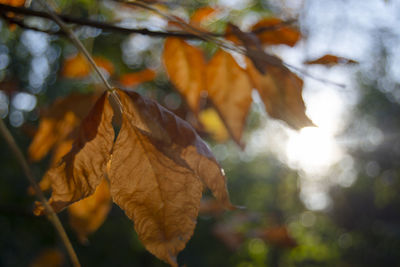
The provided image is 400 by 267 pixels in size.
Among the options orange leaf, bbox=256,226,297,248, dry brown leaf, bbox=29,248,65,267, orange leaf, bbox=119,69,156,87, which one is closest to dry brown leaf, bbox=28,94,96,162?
orange leaf, bbox=119,69,156,87

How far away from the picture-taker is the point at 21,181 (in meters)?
1.79

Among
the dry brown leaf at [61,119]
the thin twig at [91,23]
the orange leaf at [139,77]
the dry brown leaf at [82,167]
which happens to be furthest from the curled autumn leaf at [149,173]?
the orange leaf at [139,77]

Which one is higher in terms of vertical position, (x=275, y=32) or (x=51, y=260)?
(x=275, y=32)

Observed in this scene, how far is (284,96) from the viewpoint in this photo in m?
0.34

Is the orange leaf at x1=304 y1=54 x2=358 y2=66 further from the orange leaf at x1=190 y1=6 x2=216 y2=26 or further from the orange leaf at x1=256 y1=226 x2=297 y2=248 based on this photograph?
the orange leaf at x1=256 y1=226 x2=297 y2=248

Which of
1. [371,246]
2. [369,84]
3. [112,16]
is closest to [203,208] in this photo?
[112,16]

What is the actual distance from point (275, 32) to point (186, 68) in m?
0.12

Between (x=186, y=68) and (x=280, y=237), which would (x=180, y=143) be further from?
(x=280, y=237)

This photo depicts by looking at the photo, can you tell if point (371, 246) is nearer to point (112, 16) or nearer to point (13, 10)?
point (112, 16)

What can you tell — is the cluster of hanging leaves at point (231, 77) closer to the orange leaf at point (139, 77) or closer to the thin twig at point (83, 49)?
the thin twig at point (83, 49)

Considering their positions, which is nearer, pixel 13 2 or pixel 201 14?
pixel 13 2

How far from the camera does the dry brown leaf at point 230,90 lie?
1.31 feet

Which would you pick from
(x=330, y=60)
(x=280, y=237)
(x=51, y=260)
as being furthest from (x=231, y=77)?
(x=51, y=260)

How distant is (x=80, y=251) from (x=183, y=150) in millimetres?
1895
